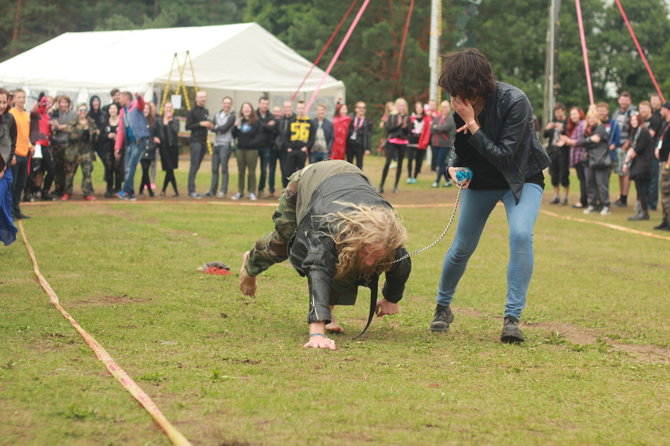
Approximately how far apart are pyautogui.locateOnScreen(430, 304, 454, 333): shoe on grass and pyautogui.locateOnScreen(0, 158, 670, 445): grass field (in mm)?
177

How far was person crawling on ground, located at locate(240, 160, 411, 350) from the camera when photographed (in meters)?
5.91

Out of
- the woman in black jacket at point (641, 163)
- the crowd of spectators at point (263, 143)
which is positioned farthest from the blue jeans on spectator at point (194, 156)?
the woman in black jacket at point (641, 163)

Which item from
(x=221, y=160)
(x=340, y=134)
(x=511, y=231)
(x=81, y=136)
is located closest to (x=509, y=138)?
(x=511, y=231)

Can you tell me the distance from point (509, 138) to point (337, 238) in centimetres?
136

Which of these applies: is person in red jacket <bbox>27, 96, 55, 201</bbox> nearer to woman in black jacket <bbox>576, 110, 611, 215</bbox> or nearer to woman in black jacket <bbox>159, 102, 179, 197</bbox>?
woman in black jacket <bbox>159, 102, 179, 197</bbox>

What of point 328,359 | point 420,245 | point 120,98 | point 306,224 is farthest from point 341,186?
point 120,98

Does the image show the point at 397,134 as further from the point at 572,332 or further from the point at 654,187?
the point at 572,332

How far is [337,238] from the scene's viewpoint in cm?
592

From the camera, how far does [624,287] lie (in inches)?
392

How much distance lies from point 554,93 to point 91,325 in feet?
69.8

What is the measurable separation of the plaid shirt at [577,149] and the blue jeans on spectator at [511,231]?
13.2m

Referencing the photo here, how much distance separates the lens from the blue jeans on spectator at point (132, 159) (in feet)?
64.0

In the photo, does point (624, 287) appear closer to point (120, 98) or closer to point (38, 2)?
point (120, 98)

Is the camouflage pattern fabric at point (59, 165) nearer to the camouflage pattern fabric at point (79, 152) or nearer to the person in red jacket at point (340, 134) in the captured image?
the camouflage pattern fabric at point (79, 152)
